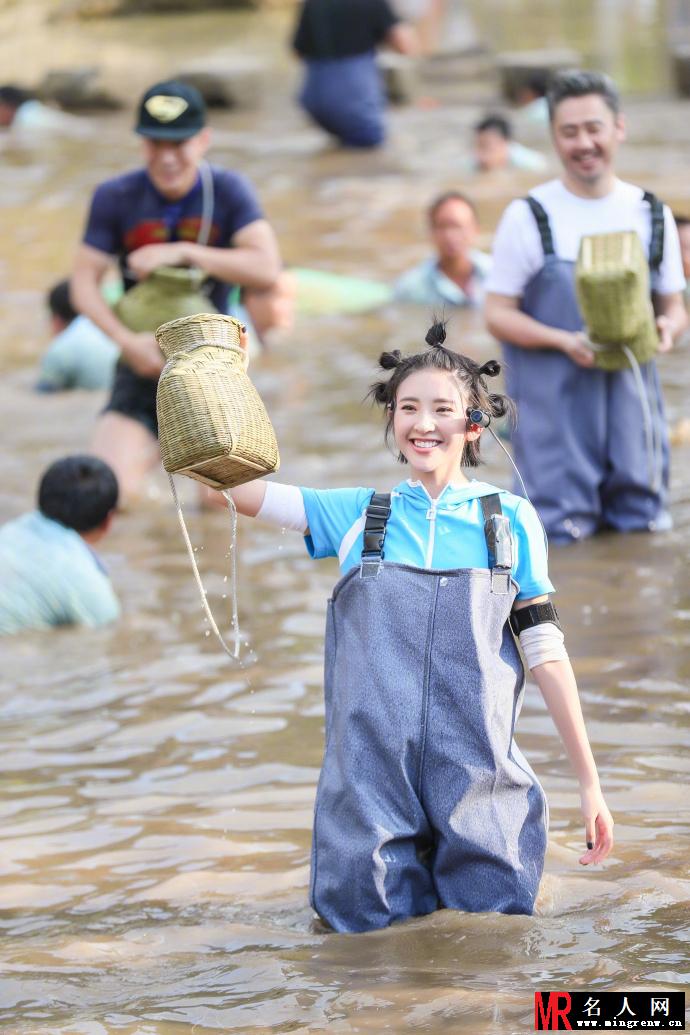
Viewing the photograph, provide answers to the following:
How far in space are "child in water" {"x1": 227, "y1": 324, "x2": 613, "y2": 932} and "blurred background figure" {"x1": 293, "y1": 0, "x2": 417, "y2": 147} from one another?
10.6m

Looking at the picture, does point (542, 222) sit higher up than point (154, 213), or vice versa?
point (154, 213)

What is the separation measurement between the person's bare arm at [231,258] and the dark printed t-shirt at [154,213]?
1.6 inches

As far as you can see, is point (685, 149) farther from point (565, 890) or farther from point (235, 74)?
point (565, 890)

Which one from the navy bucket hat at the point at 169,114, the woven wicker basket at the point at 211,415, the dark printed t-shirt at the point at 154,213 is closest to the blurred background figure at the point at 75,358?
the dark printed t-shirt at the point at 154,213

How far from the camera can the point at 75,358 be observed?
902 cm

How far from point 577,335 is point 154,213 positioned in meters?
1.69

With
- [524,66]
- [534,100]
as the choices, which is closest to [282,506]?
[534,100]

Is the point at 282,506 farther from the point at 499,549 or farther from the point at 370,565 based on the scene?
the point at 499,549

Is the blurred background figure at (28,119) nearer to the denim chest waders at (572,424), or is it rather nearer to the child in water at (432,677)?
the denim chest waders at (572,424)

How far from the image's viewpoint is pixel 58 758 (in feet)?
15.6

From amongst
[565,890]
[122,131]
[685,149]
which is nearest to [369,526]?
[565,890]

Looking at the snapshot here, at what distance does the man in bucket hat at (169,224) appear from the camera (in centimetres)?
607
